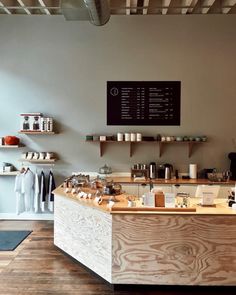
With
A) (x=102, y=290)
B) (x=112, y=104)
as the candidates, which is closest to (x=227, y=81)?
(x=112, y=104)

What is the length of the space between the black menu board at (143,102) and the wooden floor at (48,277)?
2544 mm

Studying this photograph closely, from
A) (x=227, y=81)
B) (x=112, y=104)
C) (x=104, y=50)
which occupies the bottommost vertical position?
(x=112, y=104)

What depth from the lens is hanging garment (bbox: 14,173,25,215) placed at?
20.3ft

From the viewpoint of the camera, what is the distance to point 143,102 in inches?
247

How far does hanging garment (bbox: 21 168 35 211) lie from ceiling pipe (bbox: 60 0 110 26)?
2.65 m

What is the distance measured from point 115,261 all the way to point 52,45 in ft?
13.6

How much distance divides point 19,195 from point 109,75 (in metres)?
2.60

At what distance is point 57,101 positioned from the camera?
634 centimetres

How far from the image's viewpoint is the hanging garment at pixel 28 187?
A: 613 cm

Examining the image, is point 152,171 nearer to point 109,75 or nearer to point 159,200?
point 109,75

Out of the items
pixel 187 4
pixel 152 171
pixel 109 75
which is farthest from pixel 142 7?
pixel 152 171

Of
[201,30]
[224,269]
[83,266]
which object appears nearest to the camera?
[224,269]

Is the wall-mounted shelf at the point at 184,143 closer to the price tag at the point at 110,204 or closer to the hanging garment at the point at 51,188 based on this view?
the hanging garment at the point at 51,188

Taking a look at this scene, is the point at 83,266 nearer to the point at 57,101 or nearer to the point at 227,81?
the point at 57,101
